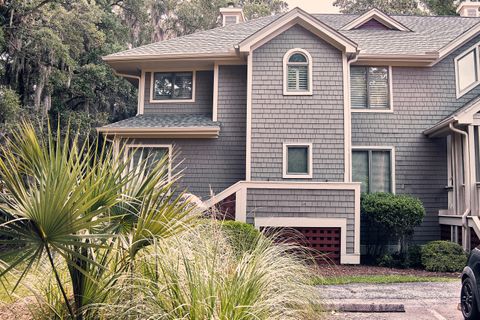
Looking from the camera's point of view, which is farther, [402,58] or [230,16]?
[230,16]

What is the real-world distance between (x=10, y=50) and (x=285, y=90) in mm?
10631

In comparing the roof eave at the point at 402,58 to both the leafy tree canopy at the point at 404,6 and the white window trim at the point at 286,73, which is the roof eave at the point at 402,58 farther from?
the leafy tree canopy at the point at 404,6

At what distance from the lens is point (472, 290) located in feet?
18.3

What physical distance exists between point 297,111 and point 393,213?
3864mm

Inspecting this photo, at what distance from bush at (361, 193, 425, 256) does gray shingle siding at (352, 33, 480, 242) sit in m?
1.41

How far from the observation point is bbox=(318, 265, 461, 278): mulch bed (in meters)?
10.4

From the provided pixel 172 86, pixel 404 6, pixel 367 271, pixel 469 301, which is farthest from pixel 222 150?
pixel 404 6

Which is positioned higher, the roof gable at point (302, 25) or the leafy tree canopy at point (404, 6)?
the leafy tree canopy at point (404, 6)

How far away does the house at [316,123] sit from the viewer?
11.8 meters

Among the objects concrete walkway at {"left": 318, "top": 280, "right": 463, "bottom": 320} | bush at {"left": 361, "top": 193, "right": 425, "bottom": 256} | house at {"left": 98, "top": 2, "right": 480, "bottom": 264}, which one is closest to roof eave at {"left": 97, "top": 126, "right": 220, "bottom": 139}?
house at {"left": 98, "top": 2, "right": 480, "bottom": 264}

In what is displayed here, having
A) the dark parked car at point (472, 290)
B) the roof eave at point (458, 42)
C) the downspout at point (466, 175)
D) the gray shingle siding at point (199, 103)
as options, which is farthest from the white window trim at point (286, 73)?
the dark parked car at point (472, 290)

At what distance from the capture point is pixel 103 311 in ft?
13.1

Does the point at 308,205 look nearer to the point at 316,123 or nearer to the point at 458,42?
the point at 316,123

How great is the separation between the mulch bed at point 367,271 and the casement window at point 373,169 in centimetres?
280
